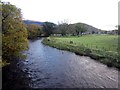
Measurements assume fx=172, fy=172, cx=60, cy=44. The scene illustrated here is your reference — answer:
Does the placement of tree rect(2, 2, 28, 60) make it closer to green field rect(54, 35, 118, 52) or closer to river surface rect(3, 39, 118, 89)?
river surface rect(3, 39, 118, 89)

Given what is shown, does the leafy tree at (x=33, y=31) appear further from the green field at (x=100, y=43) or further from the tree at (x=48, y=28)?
the green field at (x=100, y=43)

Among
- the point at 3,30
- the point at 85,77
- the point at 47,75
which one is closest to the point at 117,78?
the point at 85,77

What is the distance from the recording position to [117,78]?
89.3ft

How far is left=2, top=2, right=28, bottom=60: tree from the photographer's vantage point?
28772 millimetres

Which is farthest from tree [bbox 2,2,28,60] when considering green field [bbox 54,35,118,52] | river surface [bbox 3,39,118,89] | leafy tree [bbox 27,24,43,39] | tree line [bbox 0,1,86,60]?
leafy tree [bbox 27,24,43,39]

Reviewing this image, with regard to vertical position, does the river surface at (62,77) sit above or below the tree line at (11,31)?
below

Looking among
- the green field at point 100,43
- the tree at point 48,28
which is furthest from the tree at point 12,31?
the tree at point 48,28

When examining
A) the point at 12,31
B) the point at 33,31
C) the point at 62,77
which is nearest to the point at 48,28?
the point at 33,31

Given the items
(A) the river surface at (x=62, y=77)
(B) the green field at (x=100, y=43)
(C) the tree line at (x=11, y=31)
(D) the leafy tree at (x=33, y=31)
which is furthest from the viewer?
(D) the leafy tree at (x=33, y=31)

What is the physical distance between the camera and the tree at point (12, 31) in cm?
2877

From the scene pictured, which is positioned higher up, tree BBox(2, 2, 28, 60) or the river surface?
tree BBox(2, 2, 28, 60)

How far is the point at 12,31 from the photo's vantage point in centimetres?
2948

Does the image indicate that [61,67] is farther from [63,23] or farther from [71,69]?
[63,23]

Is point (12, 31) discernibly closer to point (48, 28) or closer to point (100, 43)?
point (100, 43)
